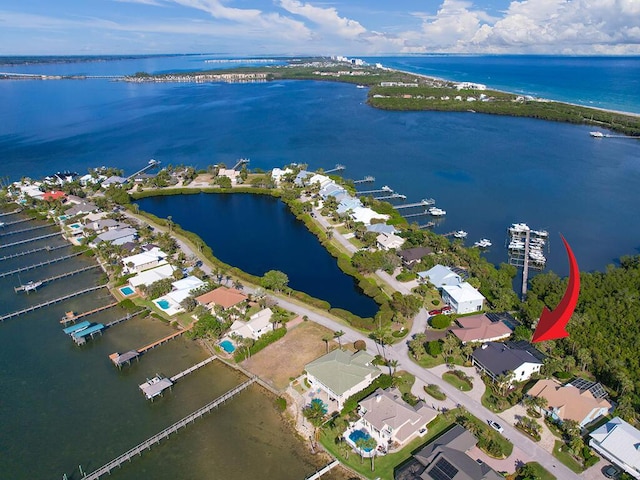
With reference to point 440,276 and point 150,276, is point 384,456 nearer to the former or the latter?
point 440,276

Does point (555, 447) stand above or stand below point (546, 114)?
below

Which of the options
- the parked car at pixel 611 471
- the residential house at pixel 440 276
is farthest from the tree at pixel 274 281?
the parked car at pixel 611 471

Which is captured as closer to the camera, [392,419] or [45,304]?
[392,419]

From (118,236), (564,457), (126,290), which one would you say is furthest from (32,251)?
(564,457)

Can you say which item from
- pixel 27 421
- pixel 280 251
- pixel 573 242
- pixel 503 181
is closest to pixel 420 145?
pixel 503 181

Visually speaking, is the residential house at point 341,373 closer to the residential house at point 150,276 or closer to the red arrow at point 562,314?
the red arrow at point 562,314

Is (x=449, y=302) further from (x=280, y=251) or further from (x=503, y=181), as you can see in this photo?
(x=503, y=181)

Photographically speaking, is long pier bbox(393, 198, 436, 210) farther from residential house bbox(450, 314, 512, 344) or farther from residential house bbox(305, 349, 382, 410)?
residential house bbox(305, 349, 382, 410)
